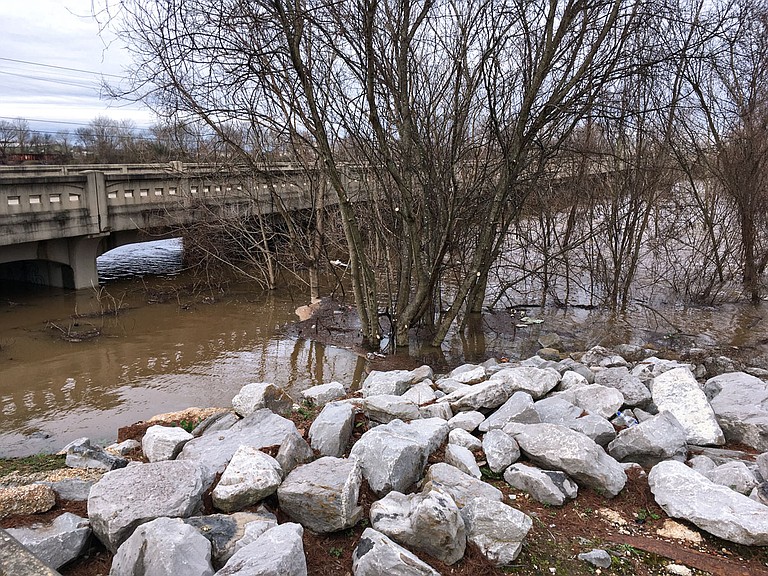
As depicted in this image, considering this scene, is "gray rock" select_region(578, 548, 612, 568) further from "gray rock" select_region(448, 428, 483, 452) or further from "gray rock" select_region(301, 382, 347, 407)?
"gray rock" select_region(301, 382, 347, 407)

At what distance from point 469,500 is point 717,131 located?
1178 cm

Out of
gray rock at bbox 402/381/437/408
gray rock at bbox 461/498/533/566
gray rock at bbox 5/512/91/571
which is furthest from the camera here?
gray rock at bbox 402/381/437/408

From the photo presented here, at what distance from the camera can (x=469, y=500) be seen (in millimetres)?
3043

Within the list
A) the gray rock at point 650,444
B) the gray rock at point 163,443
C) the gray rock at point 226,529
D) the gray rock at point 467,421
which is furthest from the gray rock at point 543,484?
the gray rock at point 163,443

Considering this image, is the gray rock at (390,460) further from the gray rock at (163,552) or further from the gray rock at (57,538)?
the gray rock at (57,538)

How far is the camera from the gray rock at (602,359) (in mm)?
6883

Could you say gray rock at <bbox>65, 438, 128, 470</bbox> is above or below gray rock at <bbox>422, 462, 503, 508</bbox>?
below

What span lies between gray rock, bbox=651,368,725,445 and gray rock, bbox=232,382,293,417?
10.4 feet

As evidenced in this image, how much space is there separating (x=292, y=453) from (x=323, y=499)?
0.66 metres

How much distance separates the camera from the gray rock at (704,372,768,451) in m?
4.18

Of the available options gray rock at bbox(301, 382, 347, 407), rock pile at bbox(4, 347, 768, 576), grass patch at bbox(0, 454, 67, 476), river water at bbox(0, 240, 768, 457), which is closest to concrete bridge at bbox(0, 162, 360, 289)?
river water at bbox(0, 240, 768, 457)

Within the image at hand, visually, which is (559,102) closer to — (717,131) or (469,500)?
(469,500)

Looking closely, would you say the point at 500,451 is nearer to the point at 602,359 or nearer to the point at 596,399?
the point at 596,399

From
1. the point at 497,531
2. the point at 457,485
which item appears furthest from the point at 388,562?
the point at 457,485
